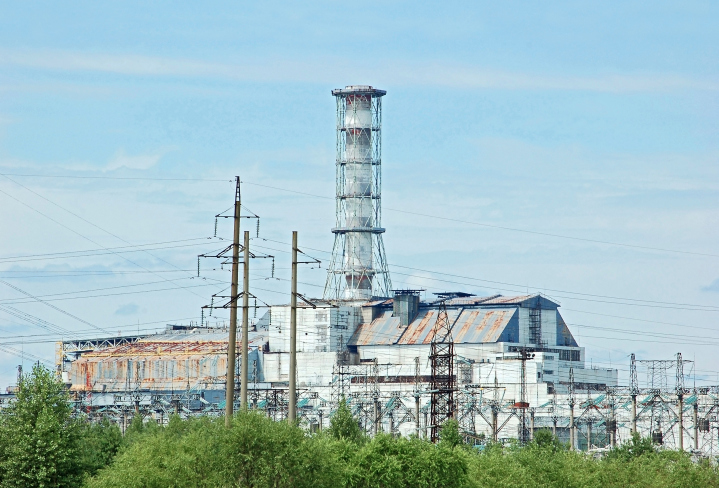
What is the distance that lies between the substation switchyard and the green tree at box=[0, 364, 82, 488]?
185 feet

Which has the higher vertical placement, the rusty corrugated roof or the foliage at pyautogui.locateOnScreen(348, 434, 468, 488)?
the rusty corrugated roof

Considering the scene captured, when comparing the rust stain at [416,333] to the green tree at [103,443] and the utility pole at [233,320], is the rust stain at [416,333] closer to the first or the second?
the green tree at [103,443]

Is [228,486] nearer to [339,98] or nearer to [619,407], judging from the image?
[619,407]

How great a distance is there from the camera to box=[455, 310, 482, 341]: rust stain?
401 ft

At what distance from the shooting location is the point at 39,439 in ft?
141

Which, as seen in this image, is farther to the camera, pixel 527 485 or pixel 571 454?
pixel 571 454

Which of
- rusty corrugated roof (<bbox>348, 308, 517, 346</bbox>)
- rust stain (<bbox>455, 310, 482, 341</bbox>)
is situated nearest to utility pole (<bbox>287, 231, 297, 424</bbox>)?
rusty corrugated roof (<bbox>348, 308, 517, 346</bbox>)

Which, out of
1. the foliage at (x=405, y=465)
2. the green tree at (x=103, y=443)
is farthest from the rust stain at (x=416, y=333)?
the foliage at (x=405, y=465)

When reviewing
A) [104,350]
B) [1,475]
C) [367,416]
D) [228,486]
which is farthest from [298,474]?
[104,350]

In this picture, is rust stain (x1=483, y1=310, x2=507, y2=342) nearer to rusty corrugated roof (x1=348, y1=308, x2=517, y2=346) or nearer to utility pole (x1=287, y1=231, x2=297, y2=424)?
rusty corrugated roof (x1=348, y1=308, x2=517, y2=346)

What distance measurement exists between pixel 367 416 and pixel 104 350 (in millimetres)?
50296

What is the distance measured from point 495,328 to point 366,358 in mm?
15275

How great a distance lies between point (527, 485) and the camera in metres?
49.2

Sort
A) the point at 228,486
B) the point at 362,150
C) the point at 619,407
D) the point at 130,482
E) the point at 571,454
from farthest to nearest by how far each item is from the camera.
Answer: the point at 362,150 < the point at 619,407 < the point at 571,454 < the point at 130,482 < the point at 228,486
